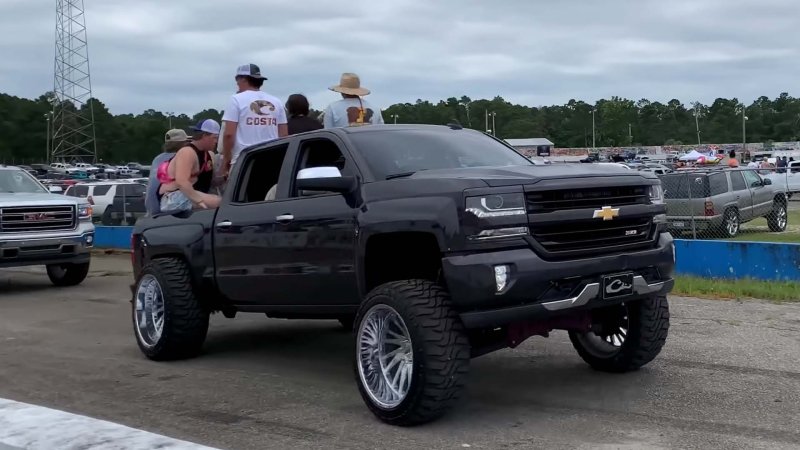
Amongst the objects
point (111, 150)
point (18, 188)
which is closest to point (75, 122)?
point (111, 150)

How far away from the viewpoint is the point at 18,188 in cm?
1333

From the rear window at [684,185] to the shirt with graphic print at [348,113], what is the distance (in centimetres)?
939

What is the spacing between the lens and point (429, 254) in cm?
554

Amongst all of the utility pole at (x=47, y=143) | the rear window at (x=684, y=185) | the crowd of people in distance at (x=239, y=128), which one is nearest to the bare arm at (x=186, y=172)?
the crowd of people in distance at (x=239, y=128)

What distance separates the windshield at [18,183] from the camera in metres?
13.2

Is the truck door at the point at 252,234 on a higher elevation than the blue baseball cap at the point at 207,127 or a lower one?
lower

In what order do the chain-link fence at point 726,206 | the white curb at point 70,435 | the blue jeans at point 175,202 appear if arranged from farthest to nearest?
1. the chain-link fence at point 726,206
2. the blue jeans at point 175,202
3. the white curb at point 70,435

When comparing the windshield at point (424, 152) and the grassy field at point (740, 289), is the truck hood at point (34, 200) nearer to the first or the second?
the windshield at point (424, 152)

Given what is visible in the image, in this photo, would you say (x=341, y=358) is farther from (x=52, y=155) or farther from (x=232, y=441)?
(x=52, y=155)

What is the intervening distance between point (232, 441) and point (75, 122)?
10159cm

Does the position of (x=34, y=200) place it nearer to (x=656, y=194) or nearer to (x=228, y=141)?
(x=228, y=141)

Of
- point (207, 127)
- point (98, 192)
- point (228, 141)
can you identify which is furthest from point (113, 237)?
point (228, 141)

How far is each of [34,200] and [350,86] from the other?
5937mm

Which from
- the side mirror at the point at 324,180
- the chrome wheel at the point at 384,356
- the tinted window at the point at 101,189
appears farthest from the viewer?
the tinted window at the point at 101,189
